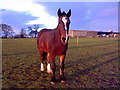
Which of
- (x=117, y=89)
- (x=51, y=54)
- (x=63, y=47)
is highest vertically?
(x=63, y=47)

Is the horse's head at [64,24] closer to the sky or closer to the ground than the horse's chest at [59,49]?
closer to the sky

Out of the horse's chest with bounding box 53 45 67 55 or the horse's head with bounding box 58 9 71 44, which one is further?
the horse's chest with bounding box 53 45 67 55

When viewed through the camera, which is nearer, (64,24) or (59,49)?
(64,24)

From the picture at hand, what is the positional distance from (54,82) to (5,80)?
189 centimetres

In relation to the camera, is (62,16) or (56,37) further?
(56,37)

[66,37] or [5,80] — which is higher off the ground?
[66,37]

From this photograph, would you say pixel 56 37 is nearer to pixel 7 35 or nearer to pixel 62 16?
pixel 62 16

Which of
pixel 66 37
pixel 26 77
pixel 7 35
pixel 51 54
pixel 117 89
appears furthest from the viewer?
pixel 7 35

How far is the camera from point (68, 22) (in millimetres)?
3773

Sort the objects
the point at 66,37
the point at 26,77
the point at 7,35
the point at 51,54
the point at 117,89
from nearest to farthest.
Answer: the point at 66,37, the point at 117,89, the point at 51,54, the point at 26,77, the point at 7,35

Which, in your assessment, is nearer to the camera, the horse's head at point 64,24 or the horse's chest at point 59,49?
the horse's head at point 64,24

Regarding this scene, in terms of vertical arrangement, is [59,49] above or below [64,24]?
below

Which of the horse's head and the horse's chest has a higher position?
the horse's head

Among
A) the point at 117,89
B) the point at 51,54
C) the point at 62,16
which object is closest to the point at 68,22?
the point at 62,16
